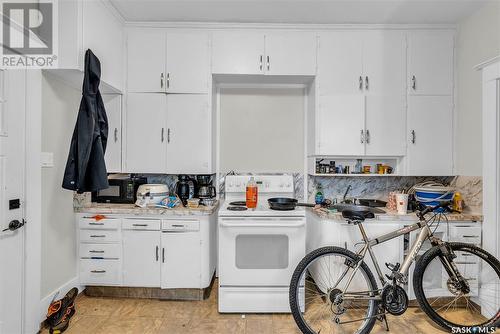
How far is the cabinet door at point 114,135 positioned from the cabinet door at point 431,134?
9.95ft

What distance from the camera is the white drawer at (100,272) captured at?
259 centimetres

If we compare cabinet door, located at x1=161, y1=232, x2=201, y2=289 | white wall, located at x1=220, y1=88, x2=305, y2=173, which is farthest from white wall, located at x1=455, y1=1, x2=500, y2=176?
cabinet door, located at x1=161, y1=232, x2=201, y2=289

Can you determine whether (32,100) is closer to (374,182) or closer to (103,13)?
(103,13)

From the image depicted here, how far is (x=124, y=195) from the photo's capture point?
9.27 ft

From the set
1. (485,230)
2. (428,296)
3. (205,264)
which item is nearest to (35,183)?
(205,264)

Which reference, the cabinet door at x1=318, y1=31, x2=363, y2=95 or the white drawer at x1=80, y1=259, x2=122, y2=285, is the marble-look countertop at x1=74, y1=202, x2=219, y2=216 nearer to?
the white drawer at x1=80, y1=259, x2=122, y2=285

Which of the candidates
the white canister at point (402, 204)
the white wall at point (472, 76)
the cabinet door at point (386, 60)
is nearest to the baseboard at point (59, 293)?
the white canister at point (402, 204)

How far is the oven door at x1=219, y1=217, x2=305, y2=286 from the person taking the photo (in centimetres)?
232

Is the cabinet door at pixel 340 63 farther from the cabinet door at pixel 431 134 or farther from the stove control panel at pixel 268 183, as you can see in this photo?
the stove control panel at pixel 268 183

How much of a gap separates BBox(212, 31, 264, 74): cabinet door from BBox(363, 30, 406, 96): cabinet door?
3.65 feet

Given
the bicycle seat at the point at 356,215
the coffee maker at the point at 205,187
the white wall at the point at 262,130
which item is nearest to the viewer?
the bicycle seat at the point at 356,215

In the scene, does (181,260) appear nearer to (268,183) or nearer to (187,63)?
(268,183)

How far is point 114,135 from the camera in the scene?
9.41ft

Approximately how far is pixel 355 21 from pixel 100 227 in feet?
10.7
